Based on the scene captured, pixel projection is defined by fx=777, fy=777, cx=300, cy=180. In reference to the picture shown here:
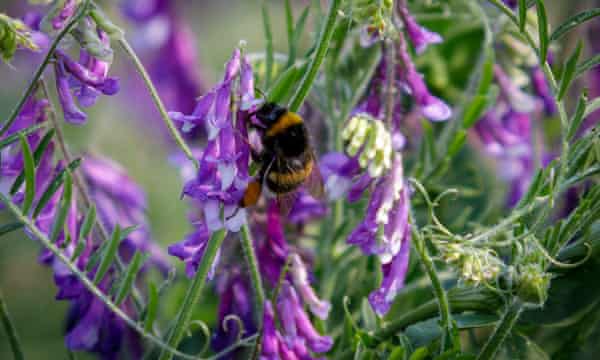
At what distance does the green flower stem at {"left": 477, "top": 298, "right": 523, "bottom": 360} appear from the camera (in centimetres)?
121

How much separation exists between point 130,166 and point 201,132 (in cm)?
156

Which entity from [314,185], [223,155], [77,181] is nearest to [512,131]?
[314,185]

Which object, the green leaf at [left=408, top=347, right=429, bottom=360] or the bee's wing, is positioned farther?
the bee's wing

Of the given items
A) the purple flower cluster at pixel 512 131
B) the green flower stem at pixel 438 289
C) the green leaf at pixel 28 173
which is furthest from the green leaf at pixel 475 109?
the green leaf at pixel 28 173

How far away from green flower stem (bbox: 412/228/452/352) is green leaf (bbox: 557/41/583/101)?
1.05 ft

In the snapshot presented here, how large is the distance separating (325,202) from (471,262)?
2.18 feet

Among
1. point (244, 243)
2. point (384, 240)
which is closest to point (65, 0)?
point (244, 243)

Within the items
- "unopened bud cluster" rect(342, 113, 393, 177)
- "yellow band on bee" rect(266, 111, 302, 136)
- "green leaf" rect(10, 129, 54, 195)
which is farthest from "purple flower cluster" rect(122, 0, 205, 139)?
"unopened bud cluster" rect(342, 113, 393, 177)

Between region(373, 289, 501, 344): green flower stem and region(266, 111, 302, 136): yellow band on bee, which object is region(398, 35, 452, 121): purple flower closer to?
region(266, 111, 302, 136): yellow band on bee

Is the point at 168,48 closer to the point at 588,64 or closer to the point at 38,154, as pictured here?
the point at 38,154

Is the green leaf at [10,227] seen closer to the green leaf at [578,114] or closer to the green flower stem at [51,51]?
the green flower stem at [51,51]

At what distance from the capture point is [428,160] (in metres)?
1.67

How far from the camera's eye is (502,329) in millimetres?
1217

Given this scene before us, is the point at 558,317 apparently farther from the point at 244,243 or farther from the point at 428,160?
the point at 244,243
